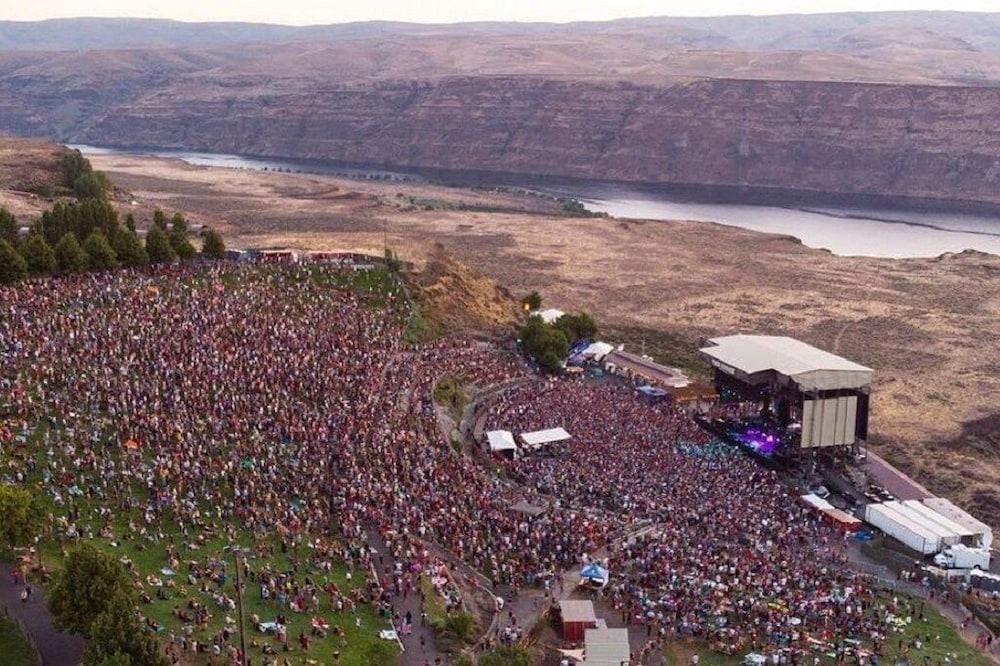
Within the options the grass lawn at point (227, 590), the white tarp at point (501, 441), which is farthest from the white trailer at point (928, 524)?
the grass lawn at point (227, 590)

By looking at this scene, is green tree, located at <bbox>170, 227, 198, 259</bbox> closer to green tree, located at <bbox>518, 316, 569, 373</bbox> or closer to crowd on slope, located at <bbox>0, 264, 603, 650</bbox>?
crowd on slope, located at <bbox>0, 264, 603, 650</bbox>

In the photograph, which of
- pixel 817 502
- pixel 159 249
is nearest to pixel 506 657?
pixel 817 502

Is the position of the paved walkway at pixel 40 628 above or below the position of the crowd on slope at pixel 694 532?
above

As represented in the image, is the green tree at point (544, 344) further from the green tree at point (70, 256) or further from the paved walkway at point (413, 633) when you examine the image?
the paved walkway at point (413, 633)

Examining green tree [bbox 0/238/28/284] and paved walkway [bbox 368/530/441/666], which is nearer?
paved walkway [bbox 368/530/441/666]

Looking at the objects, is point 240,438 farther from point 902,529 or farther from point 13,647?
point 902,529

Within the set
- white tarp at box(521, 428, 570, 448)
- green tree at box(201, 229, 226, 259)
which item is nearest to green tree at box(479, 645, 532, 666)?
white tarp at box(521, 428, 570, 448)

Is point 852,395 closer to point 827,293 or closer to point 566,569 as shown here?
point 566,569
